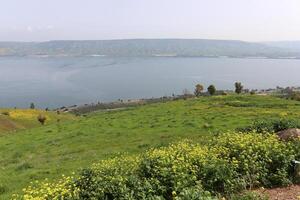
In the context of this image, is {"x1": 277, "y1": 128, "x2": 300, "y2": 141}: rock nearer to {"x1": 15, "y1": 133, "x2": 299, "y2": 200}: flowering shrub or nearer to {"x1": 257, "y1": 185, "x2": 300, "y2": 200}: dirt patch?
{"x1": 15, "y1": 133, "x2": 299, "y2": 200}: flowering shrub

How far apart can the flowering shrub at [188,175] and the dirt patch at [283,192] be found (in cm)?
29

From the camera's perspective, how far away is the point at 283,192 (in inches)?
540

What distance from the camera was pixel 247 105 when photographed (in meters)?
55.1

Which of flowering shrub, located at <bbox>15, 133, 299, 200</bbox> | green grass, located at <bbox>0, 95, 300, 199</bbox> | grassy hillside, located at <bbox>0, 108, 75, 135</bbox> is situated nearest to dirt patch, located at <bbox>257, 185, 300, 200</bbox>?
flowering shrub, located at <bbox>15, 133, 299, 200</bbox>

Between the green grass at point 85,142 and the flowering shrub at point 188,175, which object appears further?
the green grass at point 85,142

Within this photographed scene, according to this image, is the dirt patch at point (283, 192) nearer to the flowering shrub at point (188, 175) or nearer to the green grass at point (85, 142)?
the flowering shrub at point (188, 175)

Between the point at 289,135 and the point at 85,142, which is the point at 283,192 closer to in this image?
the point at 289,135

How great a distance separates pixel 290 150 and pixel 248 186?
272cm

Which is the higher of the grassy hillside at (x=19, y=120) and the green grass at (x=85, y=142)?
the green grass at (x=85, y=142)

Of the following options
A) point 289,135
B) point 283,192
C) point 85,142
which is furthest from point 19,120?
point 283,192

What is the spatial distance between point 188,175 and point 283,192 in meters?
3.37

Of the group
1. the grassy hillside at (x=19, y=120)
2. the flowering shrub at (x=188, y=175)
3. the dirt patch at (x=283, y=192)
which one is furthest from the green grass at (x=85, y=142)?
the grassy hillside at (x=19, y=120)

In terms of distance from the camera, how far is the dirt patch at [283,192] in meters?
13.1

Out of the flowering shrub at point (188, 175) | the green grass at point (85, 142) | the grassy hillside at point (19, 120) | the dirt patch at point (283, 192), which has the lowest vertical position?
the grassy hillside at point (19, 120)
